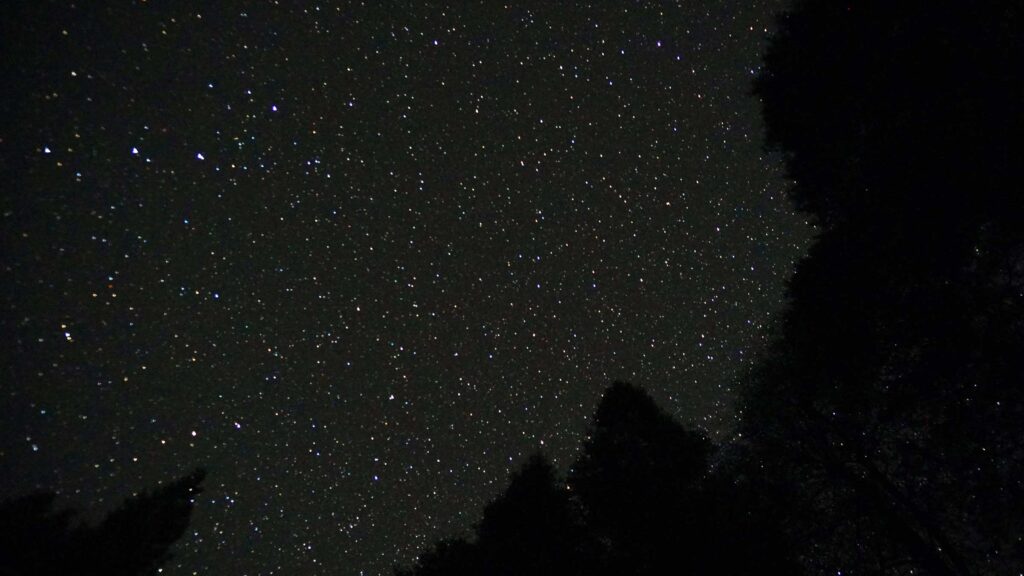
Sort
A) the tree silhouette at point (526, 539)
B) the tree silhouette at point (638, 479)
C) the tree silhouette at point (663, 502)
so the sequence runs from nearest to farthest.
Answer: the tree silhouette at point (663, 502)
the tree silhouette at point (638, 479)
the tree silhouette at point (526, 539)

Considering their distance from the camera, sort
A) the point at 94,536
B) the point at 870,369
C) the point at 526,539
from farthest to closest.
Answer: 1. the point at 94,536
2. the point at 526,539
3. the point at 870,369

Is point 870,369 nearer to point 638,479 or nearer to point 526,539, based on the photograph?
point 638,479

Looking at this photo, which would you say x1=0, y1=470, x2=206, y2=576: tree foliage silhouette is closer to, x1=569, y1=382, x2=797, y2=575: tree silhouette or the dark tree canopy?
the dark tree canopy

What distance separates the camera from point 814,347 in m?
8.78

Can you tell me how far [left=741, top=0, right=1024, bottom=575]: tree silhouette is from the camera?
6.48 m

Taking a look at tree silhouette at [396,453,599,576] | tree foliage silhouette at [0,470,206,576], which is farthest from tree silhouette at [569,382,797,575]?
tree foliage silhouette at [0,470,206,576]

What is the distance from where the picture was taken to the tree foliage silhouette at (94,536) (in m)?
10.4

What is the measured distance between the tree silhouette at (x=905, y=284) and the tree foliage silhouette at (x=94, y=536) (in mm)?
13284

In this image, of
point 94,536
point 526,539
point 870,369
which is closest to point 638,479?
point 526,539

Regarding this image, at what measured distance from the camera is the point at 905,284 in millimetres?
7320

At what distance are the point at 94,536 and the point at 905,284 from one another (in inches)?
638

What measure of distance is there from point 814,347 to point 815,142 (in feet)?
11.4

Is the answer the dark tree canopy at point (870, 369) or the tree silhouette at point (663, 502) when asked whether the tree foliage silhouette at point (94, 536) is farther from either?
the tree silhouette at point (663, 502)

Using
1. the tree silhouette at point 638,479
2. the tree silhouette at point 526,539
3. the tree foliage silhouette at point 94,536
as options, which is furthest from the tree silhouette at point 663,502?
the tree foliage silhouette at point 94,536
